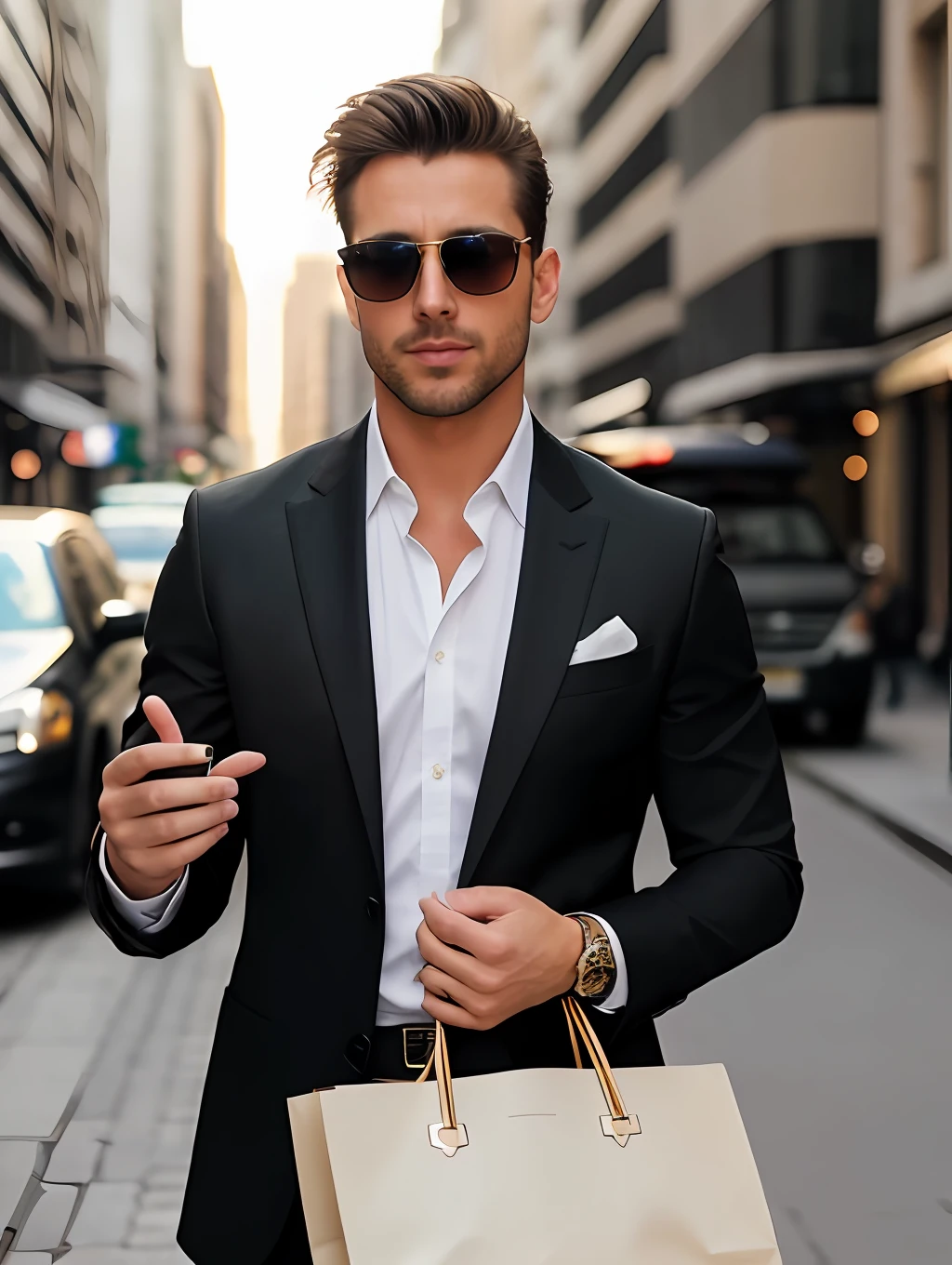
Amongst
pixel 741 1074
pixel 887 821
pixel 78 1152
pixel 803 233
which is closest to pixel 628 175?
pixel 803 233

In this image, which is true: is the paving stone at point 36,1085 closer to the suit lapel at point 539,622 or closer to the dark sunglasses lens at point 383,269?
the suit lapel at point 539,622

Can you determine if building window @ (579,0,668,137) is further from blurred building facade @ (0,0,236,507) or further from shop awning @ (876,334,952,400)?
shop awning @ (876,334,952,400)

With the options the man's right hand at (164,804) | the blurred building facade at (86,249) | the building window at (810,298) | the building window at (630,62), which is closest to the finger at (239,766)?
the man's right hand at (164,804)

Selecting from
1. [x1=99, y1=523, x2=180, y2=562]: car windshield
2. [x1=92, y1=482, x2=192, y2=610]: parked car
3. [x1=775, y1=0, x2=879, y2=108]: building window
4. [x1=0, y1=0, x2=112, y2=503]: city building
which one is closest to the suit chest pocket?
[x1=92, y1=482, x2=192, y2=610]: parked car

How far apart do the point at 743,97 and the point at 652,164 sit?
34.9 ft

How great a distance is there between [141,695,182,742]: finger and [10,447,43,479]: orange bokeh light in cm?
3202

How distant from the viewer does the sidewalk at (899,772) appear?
9766mm

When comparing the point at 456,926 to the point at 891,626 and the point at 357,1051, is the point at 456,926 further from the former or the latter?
the point at 891,626

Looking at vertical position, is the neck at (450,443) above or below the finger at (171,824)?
above

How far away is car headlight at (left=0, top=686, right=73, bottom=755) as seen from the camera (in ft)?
22.7

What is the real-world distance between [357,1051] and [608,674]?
0.48 m

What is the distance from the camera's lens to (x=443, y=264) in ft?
6.01

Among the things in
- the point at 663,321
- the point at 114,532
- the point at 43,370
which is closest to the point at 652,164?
the point at 663,321

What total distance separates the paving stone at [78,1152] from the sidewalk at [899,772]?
534 cm
